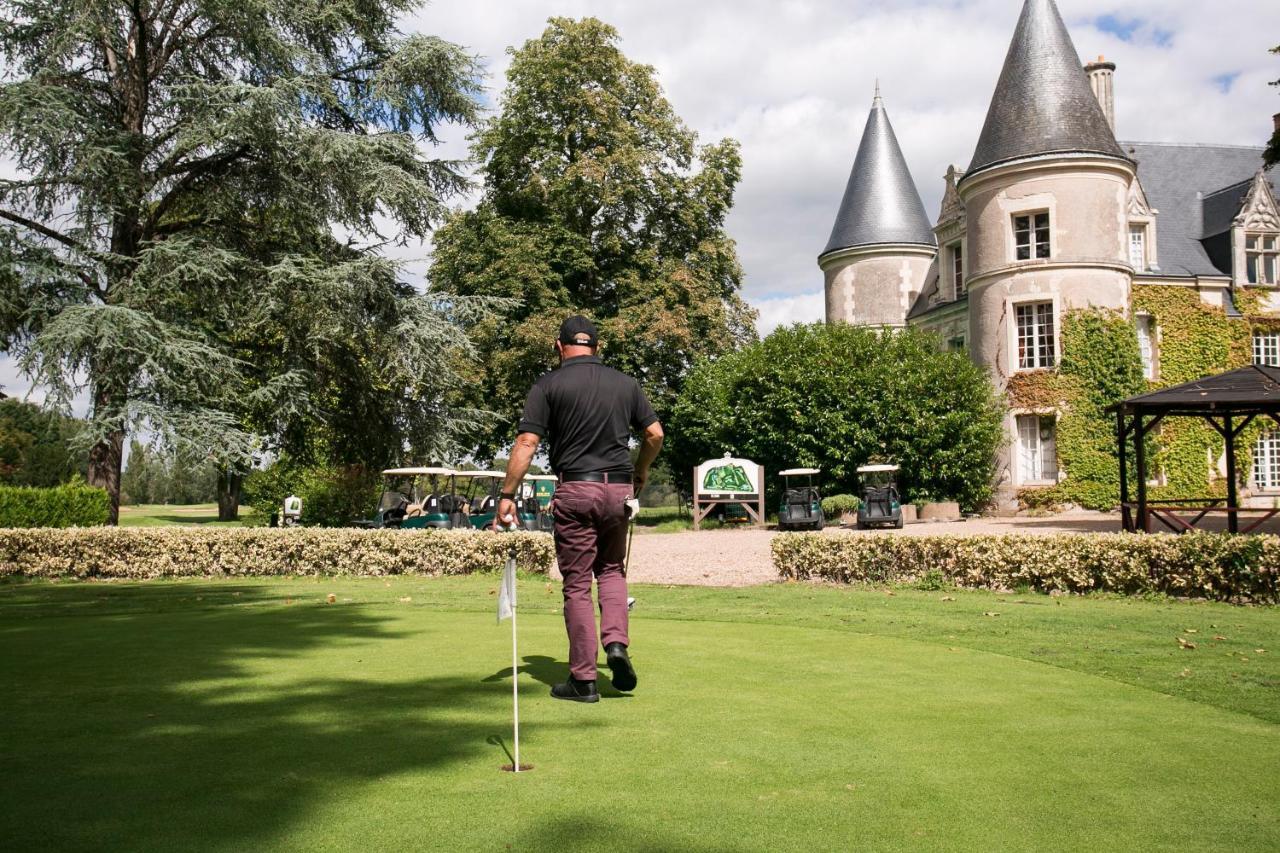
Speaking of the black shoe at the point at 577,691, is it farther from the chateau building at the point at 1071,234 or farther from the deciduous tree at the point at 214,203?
the chateau building at the point at 1071,234

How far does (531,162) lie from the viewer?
37.8 meters

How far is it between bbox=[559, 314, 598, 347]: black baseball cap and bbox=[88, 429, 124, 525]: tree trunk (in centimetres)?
1852

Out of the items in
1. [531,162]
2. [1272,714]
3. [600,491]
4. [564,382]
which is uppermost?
[531,162]

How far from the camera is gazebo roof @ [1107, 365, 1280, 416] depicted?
Answer: 15844 millimetres

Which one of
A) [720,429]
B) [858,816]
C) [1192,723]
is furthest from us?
[720,429]

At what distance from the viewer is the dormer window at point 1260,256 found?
3606 cm

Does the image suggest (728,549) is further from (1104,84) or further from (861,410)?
(1104,84)

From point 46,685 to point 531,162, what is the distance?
113 ft

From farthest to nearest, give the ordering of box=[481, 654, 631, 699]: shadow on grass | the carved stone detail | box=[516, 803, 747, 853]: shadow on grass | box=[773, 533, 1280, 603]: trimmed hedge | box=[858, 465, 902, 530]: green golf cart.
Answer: the carved stone detail < box=[858, 465, 902, 530]: green golf cart < box=[773, 533, 1280, 603]: trimmed hedge < box=[481, 654, 631, 699]: shadow on grass < box=[516, 803, 747, 853]: shadow on grass

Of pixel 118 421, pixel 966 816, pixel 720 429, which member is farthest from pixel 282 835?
pixel 720 429

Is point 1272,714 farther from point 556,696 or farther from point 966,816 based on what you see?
point 556,696

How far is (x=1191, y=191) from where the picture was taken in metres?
39.1

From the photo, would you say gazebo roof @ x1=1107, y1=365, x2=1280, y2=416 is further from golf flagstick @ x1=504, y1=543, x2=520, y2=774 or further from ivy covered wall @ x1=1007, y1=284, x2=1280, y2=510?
ivy covered wall @ x1=1007, y1=284, x2=1280, y2=510

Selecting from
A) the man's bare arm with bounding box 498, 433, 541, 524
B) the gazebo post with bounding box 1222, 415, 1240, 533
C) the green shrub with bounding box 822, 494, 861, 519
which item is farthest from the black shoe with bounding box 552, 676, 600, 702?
the green shrub with bounding box 822, 494, 861, 519
